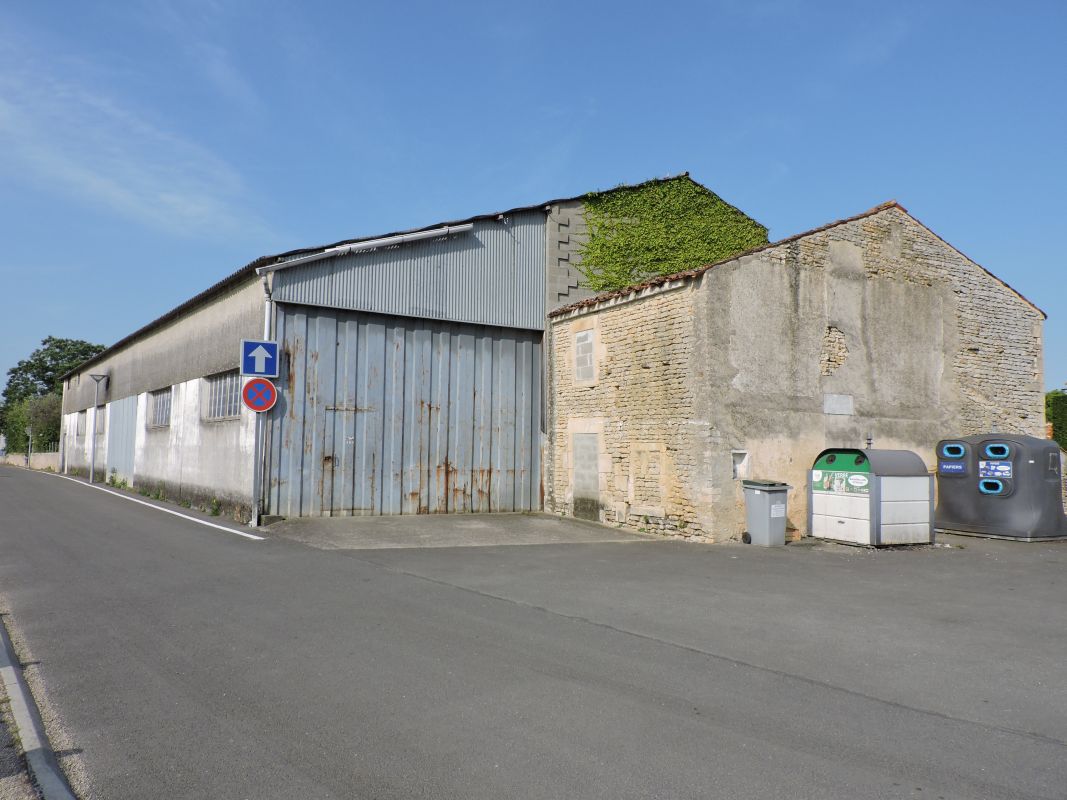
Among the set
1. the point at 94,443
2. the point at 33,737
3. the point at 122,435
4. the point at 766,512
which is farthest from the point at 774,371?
the point at 94,443

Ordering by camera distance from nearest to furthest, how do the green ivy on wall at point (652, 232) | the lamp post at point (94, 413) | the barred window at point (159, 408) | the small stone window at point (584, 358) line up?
the small stone window at point (584, 358)
the green ivy on wall at point (652, 232)
the barred window at point (159, 408)
the lamp post at point (94, 413)

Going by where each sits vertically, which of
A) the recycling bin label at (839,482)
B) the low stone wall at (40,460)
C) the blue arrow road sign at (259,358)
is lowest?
the low stone wall at (40,460)

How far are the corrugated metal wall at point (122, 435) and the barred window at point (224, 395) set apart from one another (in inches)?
347

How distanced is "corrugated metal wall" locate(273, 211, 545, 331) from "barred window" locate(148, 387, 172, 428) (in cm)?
871

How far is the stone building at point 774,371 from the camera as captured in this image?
42.9 feet

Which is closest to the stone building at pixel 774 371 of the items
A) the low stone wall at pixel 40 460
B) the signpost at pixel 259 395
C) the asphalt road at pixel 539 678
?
the asphalt road at pixel 539 678

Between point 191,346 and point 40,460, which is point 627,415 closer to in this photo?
point 191,346

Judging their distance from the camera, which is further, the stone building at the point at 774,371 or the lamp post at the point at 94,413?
the lamp post at the point at 94,413

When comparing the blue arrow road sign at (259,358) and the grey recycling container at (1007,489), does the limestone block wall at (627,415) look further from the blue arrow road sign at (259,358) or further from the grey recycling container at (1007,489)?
the blue arrow road sign at (259,358)

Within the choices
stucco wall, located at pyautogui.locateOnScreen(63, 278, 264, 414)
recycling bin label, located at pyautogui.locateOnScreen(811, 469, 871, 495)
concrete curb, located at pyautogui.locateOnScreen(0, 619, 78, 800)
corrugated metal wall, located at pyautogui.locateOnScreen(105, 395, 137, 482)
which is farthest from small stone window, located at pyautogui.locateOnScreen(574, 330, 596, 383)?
corrugated metal wall, located at pyautogui.locateOnScreen(105, 395, 137, 482)

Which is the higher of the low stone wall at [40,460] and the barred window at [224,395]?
the barred window at [224,395]

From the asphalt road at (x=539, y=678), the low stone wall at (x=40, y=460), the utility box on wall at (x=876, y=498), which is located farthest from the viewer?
the low stone wall at (x=40, y=460)

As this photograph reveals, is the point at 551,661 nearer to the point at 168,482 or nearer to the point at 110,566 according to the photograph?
the point at 110,566

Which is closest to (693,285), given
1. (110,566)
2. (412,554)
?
(412,554)
